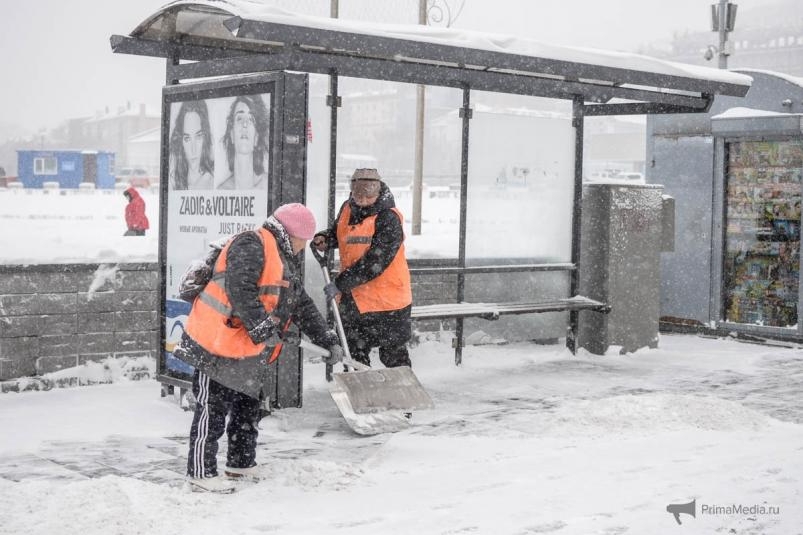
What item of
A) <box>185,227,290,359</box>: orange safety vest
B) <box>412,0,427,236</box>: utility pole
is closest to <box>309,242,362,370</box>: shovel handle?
<box>185,227,290,359</box>: orange safety vest

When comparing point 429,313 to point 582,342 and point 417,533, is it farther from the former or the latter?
point 417,533

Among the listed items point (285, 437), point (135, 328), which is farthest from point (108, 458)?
point (135, 328)

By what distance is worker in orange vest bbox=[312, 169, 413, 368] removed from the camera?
23.4ft

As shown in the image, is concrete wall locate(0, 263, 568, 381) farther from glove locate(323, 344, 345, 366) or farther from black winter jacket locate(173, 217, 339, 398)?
black winter jacket locate(173, 217, 339, 398)

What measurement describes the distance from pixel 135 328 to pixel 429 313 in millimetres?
2366

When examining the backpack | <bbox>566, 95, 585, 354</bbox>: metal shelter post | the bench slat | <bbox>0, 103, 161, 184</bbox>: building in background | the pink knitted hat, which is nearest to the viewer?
the backpack

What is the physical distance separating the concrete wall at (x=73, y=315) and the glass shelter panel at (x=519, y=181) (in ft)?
10.1

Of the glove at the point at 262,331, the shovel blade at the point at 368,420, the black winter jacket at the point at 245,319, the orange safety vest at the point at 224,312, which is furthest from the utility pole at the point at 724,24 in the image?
the glove at the point at 262,331

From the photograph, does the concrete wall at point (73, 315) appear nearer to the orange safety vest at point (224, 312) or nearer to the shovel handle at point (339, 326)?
the shovel handle at point (339, 326)

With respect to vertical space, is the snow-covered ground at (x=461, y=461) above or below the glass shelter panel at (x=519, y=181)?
below

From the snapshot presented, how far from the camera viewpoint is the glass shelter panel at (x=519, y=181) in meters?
9.84

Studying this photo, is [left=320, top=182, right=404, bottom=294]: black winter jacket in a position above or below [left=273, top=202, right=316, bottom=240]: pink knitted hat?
below

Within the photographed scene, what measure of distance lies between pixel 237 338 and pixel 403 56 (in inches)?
131

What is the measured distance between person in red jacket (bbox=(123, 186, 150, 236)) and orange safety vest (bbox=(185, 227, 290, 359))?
594 inches
